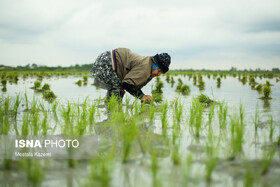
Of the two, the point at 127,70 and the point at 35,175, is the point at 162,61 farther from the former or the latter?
the point at 35,175

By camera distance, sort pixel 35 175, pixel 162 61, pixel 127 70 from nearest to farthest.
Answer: pixel 35 175
pixel 162 61
pixel 127 70

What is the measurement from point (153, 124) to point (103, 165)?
1.54m

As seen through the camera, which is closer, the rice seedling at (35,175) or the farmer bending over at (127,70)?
the rice seedling at (35,175)

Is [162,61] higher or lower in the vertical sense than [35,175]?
higher

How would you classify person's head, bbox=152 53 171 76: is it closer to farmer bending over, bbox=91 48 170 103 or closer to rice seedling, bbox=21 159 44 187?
farmer bending over, bbox=91 48 170 103

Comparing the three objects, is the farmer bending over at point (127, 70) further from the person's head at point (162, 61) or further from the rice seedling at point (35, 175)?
the rice seedling at point (35, 175)

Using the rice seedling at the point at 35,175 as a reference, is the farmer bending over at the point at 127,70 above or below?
above

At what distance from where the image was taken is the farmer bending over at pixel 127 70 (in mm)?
3648

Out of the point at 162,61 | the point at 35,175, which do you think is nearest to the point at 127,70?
the point at 162,61

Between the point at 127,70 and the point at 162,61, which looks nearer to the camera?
the point at 162,61

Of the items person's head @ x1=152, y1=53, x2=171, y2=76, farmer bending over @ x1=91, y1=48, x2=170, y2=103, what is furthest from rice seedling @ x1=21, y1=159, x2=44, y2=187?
person's head @ x1=152, y1=53, x2=171, y2=76

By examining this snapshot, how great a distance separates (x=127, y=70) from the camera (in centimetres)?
398

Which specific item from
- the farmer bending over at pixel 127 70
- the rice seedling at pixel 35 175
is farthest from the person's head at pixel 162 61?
the rice seedling at pixel 35 175

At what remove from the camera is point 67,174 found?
150 centimetres
